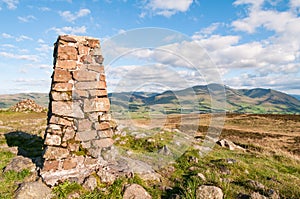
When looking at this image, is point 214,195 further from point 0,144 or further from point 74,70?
point 0,144

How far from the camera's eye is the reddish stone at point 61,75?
29.3 ft

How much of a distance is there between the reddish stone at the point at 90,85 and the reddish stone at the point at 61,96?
439 millimetres

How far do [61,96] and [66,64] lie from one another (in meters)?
1.23

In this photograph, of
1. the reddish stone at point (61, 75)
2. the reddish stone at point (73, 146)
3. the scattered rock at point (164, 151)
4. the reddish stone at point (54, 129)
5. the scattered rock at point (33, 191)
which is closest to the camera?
the scattered rock at point (33, 191)

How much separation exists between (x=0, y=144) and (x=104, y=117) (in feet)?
28.3

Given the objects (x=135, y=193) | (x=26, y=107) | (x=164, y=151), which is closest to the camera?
(x=135, y=193)

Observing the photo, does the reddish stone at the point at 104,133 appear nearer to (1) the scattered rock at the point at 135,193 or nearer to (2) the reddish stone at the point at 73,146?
(2) the reddish stone at the point at 73,146

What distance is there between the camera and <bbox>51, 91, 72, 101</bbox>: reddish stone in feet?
29.4

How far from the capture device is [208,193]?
295 inches

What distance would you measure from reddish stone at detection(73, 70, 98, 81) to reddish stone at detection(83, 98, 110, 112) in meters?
0.84

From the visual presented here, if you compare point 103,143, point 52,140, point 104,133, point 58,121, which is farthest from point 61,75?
point 103,143

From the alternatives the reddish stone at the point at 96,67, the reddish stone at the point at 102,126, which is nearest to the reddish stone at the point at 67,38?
the reddish stone at the point at 96,67

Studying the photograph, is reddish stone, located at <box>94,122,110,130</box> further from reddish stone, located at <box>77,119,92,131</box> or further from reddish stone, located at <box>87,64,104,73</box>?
reddish stone, located at <box>87,64,104,73</box>

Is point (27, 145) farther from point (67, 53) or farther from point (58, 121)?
point (67, 53)
